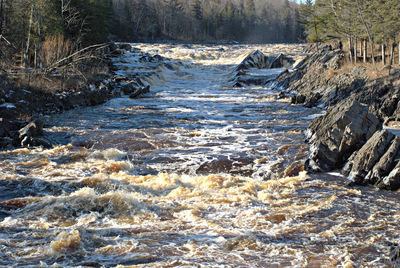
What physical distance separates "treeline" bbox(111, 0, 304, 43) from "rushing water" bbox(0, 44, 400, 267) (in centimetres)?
6729

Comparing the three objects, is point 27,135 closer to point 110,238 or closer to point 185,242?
point 110,238

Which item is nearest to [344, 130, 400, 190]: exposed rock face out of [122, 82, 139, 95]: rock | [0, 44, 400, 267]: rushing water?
[0, 44, 400, 267]: rushing water

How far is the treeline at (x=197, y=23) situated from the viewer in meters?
88.2

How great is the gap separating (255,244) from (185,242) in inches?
49.4

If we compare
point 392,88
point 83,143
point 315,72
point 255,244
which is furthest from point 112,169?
point 315,72

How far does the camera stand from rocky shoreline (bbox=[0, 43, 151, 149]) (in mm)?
13648

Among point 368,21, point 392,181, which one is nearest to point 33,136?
point 392,181

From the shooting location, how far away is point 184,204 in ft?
28.0

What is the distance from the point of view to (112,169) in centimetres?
1109

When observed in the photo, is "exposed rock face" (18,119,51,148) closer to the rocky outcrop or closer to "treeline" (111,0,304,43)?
the rocky outcrop

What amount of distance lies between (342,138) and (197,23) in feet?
322

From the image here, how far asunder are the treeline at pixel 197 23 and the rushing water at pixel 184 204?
6729cm

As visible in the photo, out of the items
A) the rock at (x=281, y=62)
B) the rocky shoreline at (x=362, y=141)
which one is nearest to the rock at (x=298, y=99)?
the rocky shoreline at (x=362, y=141)

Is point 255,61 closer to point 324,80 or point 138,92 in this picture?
point 324,80
